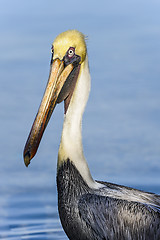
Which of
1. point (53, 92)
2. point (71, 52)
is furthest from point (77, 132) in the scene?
point (71, 52)

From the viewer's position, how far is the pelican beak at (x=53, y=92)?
6184mm

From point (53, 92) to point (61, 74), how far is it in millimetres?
141

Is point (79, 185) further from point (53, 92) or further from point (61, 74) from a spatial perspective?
point (61, 74)

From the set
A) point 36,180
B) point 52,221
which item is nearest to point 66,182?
point 52,221

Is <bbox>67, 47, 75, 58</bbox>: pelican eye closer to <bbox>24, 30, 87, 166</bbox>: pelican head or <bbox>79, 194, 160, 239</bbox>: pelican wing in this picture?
<bbox>24, 30, 87, 166</bbox>: pelican head

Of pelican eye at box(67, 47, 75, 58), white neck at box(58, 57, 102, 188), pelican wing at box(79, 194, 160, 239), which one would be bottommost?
pelican wing at box(79, 194, 160, 239)

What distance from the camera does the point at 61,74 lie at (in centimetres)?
629

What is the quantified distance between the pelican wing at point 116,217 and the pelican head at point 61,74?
1.96ft

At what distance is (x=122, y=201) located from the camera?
20.0 ft

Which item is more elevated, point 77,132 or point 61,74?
point 61,74

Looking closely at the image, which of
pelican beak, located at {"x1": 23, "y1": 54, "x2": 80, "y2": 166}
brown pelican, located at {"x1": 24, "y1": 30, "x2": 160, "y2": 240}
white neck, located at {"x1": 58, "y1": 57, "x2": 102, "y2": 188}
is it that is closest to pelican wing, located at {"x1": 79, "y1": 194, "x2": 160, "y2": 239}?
brown pelican, located at {"x1": 24, "y1": 30, "x2": 160, "y2": 240}

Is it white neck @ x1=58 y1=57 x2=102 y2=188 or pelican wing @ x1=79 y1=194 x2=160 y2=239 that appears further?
white neck @ x1=58 y1=57 x2=102 y2=188

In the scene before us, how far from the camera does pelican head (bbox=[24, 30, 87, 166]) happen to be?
20.4ft

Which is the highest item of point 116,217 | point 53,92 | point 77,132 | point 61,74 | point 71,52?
point 71,52
